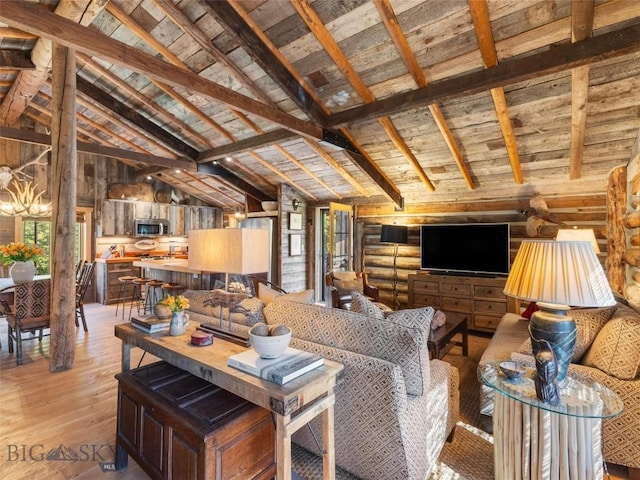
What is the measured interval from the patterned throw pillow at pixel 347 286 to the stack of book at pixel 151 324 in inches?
109

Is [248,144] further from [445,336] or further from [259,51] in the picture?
[445,336]

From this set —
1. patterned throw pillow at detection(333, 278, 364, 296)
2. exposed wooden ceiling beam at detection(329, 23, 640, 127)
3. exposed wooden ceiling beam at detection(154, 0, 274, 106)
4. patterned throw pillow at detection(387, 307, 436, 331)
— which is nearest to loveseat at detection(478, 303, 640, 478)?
patterned throw pillow at detection(387, 307, 436, 331)

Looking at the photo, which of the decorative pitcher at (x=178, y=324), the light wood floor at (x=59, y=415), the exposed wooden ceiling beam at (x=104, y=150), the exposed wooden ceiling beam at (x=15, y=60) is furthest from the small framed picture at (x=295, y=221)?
the decorative pitcher at (x=178, y=324)

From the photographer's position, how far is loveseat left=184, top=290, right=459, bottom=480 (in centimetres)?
164

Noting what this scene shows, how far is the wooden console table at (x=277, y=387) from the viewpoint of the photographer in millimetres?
1328

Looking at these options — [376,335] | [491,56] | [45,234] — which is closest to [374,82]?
[491,56]

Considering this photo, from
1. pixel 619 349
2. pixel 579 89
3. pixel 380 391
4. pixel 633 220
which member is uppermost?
pixel 579 89

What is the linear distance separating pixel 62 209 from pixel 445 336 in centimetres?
410

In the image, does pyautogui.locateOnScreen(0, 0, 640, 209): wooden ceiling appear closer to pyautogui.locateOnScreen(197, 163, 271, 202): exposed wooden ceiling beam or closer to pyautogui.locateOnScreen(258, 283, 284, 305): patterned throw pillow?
pyautogui.locateOnScreen(197, 163, 271, 202): exposed wooden ceiling beam

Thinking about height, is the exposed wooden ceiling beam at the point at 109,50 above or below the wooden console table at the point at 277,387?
above

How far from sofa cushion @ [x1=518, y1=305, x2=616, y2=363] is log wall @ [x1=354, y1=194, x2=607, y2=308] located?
2.89m

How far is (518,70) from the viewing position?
289cm

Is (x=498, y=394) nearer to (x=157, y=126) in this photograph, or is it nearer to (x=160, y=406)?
(x=160, y=406)

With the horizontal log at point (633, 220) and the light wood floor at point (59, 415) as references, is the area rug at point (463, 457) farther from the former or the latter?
the horizontal log at point (633, 220)
